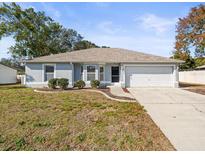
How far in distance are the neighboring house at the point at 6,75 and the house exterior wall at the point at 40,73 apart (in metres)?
14.5

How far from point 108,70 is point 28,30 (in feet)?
62.6

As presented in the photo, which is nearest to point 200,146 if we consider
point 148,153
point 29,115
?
point 148,153

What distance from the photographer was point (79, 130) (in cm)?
644

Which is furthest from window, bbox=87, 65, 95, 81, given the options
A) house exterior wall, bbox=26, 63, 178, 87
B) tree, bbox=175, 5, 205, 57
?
tree, bbox=175, 5, 205, 57

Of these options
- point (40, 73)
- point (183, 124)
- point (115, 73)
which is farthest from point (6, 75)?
point (183, 124)

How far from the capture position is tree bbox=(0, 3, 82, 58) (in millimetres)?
32406

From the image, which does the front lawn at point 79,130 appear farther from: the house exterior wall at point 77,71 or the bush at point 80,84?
the house exterior wall at point 77,71

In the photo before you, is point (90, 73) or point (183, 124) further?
point (90, 73)

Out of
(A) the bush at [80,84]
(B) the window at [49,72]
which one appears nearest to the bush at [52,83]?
(B) the window at [49,72]

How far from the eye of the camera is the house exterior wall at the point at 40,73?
20094mm

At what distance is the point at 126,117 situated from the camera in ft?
26.1

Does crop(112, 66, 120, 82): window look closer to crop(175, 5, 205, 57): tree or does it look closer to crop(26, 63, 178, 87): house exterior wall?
crop(26, 63, 178, 87): house exterior wall

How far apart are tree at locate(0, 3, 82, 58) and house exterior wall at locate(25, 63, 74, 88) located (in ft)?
37.1

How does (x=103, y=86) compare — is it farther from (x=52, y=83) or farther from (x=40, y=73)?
(x=40, y=73)
